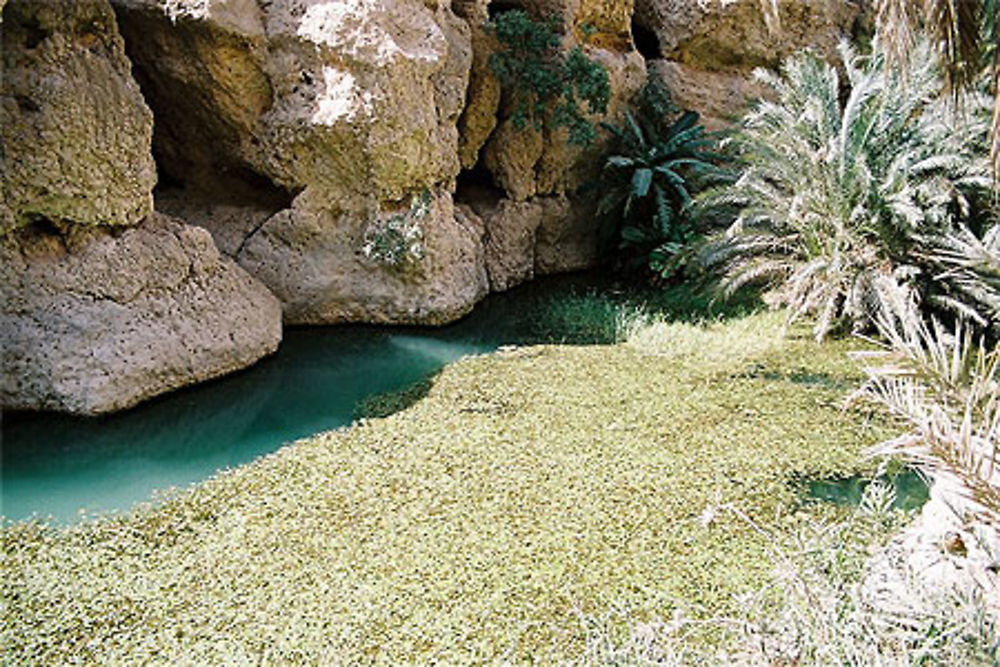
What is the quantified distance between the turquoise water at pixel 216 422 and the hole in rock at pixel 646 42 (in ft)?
18.6

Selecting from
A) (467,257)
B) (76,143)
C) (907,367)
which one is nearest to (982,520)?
(907,367)

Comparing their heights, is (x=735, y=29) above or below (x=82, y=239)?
above

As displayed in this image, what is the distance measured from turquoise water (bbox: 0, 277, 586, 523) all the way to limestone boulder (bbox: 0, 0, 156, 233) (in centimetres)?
163

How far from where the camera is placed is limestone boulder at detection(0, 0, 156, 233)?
571 cm

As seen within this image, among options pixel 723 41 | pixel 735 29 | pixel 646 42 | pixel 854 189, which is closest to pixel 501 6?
pixel 646 42

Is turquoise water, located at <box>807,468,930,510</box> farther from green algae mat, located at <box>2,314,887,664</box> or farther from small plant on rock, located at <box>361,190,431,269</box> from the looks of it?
small plant on rock, located at <box>361,190,431,269</box>

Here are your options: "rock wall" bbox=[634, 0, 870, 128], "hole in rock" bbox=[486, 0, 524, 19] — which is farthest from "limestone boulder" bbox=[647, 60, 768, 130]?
"hole in rock" bbox=[486, 0, 524, 19]

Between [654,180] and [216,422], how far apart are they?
6.57 meters

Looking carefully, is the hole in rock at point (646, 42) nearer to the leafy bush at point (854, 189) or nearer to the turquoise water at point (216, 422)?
the leafy bush at point (854, 189)

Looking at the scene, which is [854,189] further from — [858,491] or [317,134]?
[317,134]

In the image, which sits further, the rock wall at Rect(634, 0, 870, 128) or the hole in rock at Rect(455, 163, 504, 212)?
the rock wall at Rect(634, 0, 870, 128)

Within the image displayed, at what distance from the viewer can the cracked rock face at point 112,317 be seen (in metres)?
5.91

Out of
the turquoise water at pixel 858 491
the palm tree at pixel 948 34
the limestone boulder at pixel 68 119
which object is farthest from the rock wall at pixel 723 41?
the palm tree at pixel 948 34

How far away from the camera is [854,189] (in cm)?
817
